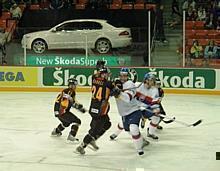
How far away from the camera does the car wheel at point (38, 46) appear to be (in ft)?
52.6

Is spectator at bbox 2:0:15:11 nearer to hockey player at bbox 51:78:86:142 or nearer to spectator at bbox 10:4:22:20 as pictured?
spectator at bbox 10:4:22:20

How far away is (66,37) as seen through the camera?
1562cm

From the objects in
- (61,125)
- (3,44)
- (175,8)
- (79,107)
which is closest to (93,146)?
(79,107)

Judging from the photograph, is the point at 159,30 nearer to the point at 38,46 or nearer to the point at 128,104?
the point at 38,46

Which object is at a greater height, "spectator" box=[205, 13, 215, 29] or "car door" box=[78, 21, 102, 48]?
"spectator" box=[205, 13, 215, 29]

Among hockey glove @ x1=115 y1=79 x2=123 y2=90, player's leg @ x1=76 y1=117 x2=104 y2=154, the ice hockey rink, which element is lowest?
the ice hockey rink

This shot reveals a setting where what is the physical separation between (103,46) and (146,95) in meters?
6.70

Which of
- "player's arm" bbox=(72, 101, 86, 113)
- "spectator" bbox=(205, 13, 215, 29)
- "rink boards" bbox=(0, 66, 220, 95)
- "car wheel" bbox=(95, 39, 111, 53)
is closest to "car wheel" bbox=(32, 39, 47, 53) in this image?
"rink boards" bbox=(0, 66, 220, 95)

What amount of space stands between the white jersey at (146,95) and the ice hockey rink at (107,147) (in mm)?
642

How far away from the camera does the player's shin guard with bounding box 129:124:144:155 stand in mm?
7855

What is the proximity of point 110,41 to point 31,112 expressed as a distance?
436 centimetres

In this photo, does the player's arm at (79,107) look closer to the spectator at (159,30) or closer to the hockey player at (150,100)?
the hockey player at (150,100)

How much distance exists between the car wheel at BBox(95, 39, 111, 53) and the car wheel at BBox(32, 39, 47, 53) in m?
1.56

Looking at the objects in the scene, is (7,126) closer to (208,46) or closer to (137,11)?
(208,46)
